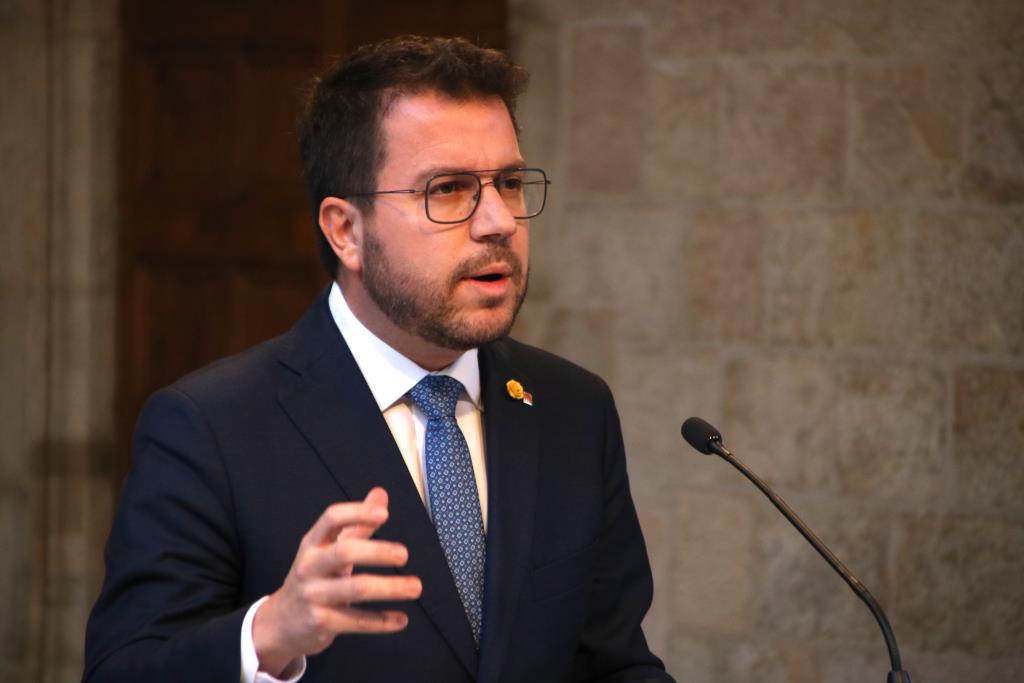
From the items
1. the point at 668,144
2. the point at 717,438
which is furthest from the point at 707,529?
the point at 717,438

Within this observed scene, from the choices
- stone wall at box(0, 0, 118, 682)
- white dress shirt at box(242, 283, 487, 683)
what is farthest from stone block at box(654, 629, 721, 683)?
stone wall at box(0, 0, 118, 682)

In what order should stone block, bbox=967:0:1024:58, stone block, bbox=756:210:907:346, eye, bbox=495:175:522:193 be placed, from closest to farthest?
eye, bbox=495:175:522:193, stone block, bbox=967:0:1024:58, stone block, bbox=756:210:907:346

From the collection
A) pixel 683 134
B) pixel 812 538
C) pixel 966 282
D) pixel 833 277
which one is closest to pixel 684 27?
pixel 683 134

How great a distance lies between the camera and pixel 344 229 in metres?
2.01

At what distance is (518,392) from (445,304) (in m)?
0.27

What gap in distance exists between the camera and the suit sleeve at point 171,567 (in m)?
1.58

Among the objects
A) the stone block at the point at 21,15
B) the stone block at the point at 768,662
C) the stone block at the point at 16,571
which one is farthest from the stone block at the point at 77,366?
the stone block at the point at 768,662

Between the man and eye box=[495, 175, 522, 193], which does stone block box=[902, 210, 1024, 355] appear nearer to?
the man

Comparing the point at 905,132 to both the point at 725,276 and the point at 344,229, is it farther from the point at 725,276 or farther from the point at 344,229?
the point at 344,229

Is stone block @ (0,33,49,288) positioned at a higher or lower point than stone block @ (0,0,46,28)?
lower

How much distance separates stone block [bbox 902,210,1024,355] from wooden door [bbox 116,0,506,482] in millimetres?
1771

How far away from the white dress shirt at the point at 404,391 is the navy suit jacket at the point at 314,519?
3 centimetres

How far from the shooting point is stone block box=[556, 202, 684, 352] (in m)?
3.29

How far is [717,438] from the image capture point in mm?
1845
